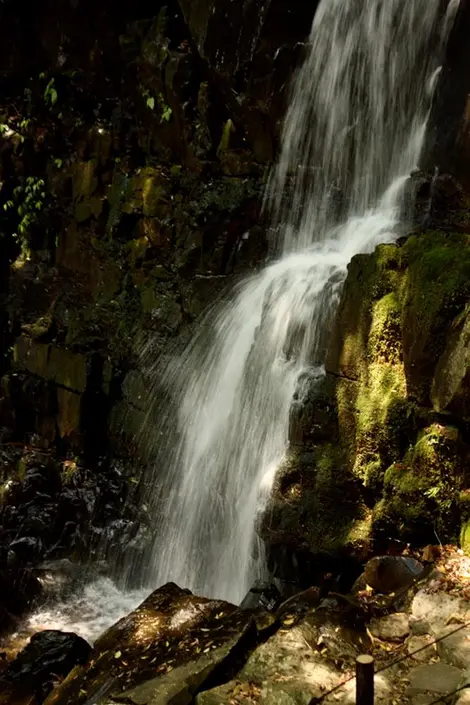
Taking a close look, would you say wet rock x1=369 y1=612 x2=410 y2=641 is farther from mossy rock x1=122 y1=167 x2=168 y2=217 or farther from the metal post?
mossy rock x1=122 y1=167 x2=168 y2=217

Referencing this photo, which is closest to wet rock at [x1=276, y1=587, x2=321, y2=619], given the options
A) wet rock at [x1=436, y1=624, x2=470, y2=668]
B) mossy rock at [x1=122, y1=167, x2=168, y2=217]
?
wet rock at [x1=436, y1=624, x2=470, y2=668]

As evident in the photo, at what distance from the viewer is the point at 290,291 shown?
834 cm

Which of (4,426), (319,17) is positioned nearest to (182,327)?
(4,426)

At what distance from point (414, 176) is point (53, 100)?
928cm

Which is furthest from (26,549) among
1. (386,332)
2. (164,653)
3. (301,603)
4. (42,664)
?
(386,332)

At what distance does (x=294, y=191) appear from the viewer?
1112cm

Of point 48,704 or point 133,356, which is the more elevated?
point 133,356

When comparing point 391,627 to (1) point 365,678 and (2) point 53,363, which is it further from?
(2) point 53,363

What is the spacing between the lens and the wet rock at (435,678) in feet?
12.8

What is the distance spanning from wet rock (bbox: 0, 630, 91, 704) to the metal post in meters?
3.76

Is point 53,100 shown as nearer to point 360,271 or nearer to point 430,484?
point 360,271

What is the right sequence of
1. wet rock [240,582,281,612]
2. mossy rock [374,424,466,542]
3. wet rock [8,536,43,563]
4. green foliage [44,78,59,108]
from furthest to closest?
green foliage [44,78,59,108], wet rock [8,536,43,563], wet rock [240,582,281,612], mossy rock [374,424,466,542]

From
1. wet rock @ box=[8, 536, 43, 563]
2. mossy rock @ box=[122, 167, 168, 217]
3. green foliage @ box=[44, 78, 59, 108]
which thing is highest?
green foliage @ box=[44, 78, 59, 108]

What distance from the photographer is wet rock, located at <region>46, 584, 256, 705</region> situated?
452 cm
